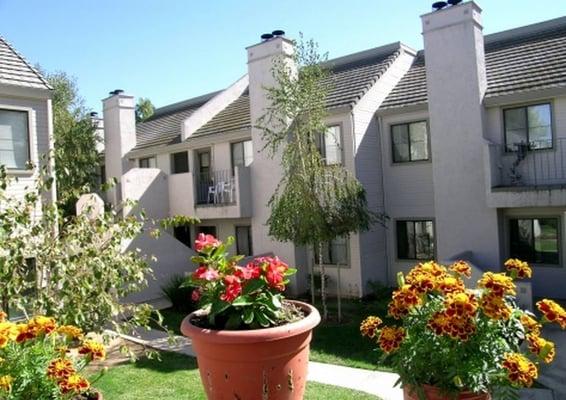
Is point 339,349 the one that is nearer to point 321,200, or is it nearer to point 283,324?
point 321,200

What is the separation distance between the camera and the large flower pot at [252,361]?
14.1 ft

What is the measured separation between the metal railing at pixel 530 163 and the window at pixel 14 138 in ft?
39.7

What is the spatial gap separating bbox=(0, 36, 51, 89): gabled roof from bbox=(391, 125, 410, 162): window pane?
10.8m

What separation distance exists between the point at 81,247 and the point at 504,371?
516 centimetres

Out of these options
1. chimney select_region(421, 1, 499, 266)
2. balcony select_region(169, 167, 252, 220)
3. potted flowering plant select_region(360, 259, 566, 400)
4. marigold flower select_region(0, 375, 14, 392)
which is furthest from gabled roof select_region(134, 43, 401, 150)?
marigold flower select_region(0, 375, 14, 392)

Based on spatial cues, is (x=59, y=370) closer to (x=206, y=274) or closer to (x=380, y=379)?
(x=206, y=274)

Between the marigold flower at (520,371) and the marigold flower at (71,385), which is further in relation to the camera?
the marigold flower at (520,371)

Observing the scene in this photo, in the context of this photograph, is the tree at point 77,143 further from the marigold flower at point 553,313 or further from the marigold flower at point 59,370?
the marigold flower at point 553,313

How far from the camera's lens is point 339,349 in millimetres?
10672

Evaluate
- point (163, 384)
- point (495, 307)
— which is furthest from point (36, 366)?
point (163, 384)

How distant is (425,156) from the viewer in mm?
16547

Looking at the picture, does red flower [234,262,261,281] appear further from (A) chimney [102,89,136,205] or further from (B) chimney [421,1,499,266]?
(A) chimney [102,89,136,205]

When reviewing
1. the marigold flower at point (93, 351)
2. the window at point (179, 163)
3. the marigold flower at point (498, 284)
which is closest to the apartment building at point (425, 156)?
the window at point (179, 163)

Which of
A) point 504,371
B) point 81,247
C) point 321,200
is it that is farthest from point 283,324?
point 321,200
